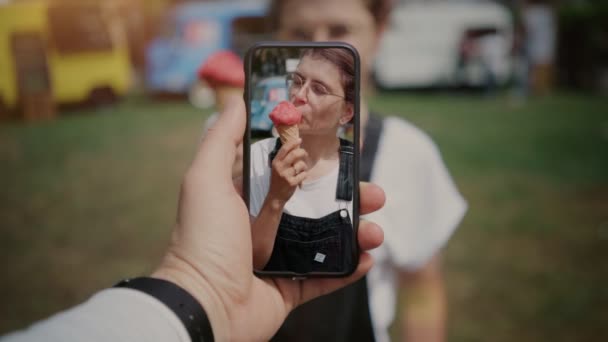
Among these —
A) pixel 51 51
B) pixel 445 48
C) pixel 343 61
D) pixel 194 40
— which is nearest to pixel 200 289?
pixel 343 61

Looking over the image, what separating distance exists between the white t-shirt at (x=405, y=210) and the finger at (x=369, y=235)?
408 mm

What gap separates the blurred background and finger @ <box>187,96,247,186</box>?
2.00 metres

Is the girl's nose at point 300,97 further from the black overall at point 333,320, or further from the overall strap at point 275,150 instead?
the black overall at point 333,320

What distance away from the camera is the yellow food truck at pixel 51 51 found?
11.4ft

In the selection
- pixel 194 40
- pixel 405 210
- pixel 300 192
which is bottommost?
pixel 194 40

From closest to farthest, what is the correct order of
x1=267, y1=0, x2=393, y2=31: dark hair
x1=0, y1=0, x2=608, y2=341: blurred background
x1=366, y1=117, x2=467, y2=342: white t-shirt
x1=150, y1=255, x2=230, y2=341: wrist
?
1. x1=150, y1=255, x2=230, y2=341: wrist
2. x1=366, y1=117, x2=467, y2=342: white t-shirt
3. x1=267, y1=0, x2=393, y2=31: dark hair
4. x1=0, y1=0, x2=608, y2=341: blurred background

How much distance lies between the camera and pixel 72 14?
3.82m

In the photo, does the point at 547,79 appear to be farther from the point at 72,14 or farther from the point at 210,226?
the point at 210,226

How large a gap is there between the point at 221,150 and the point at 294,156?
0.11 metres

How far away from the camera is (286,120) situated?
79 centimetres

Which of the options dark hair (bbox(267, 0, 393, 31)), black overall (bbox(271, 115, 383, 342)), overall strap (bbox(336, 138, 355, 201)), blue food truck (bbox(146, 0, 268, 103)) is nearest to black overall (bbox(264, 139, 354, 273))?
overall strap (bbox(336, 138, 355, 201))

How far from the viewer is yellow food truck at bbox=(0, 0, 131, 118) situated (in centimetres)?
348

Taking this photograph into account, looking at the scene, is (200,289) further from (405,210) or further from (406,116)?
(406,116)

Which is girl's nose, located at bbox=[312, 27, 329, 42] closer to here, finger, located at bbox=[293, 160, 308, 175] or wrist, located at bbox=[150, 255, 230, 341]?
finger, located at bbox=[293, 160, 308, 175]
